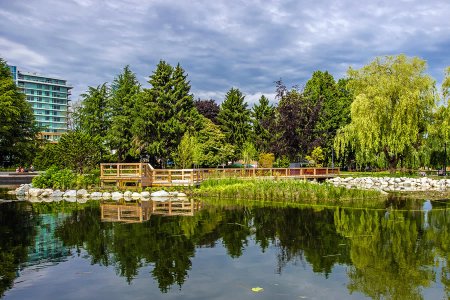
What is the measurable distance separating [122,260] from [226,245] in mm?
3270

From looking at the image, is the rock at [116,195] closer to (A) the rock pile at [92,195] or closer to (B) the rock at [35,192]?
(A) the rock pile at [92,195]

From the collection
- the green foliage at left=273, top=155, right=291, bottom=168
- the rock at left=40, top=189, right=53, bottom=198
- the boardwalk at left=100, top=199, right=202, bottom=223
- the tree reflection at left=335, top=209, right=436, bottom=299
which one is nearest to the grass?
the boardwalk at left=100, top=199, right=202, bottom=223

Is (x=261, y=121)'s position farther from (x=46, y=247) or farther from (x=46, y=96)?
(x=46, y=96)

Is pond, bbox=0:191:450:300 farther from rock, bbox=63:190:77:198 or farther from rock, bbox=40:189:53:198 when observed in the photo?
rock, bbox=40:189:53:198

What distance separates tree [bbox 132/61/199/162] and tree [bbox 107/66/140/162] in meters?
1.30

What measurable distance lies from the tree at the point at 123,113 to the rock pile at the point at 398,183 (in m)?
22.2

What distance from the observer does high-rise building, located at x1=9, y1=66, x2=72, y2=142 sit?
438 ft

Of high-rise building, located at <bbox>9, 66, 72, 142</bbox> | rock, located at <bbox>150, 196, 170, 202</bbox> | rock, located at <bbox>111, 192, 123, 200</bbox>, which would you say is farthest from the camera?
high-rise building, located at <bbox>9, 66, 72, 142</bbox>

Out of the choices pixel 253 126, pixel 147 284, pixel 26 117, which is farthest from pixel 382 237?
pixel 26 117

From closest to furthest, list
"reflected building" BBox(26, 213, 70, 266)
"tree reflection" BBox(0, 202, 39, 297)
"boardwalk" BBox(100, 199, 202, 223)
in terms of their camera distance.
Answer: "tree reflection" BBox(0, 202, 39, 297) < "reflected building" BBox(26, 213, 70, 266) < "boardwalk" BBox(100, 199, 202, 223)

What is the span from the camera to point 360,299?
7.34 meters

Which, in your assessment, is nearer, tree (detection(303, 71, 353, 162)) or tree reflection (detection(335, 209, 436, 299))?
tree reflection (detection(335, 209, 436, 299))

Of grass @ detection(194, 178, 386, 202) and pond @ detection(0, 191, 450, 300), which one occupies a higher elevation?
grass @ detection(194, 178, 386, 202)

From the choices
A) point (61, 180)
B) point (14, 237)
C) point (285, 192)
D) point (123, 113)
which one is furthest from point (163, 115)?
point (14, 237)
